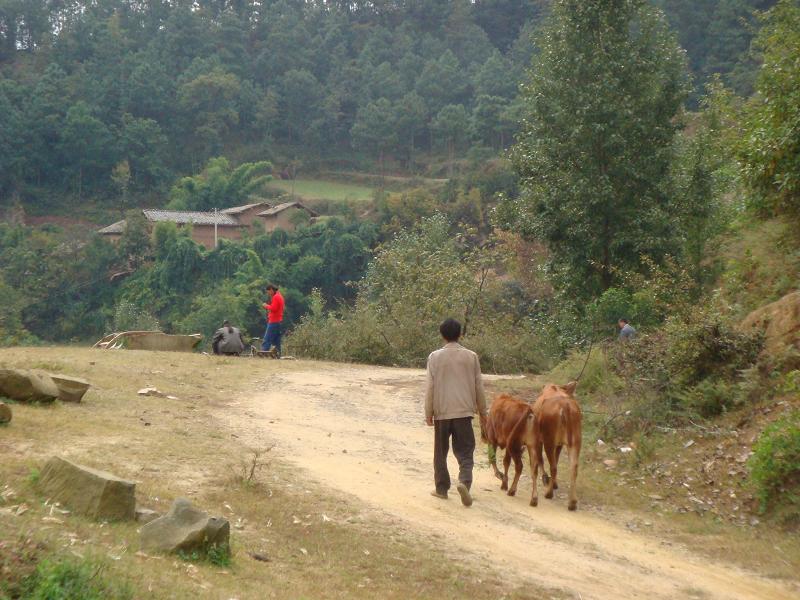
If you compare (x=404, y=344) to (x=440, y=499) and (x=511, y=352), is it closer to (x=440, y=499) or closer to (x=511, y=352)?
(x=511, y=352)

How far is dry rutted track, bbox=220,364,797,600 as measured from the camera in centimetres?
762

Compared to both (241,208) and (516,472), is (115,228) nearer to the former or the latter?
(241,208)

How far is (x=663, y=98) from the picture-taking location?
2198cm

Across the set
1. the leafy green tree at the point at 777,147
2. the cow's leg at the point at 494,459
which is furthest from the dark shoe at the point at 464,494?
the leafy green tree at the point at 777,147

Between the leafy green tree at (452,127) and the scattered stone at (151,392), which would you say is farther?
the leafy green tree at (452,127)

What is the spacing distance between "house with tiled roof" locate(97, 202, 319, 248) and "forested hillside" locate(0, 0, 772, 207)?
35.4 feet

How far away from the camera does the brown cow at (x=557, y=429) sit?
31.3ft

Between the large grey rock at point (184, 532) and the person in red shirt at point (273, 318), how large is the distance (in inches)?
567

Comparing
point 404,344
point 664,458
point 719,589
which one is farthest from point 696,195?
point 719,589

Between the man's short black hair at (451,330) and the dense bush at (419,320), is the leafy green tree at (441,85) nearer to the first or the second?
the dense bush at (419,320)

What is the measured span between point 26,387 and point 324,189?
6575cm

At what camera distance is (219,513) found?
799cm

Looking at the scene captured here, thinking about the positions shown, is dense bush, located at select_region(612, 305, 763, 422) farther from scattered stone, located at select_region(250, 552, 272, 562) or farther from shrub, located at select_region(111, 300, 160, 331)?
shrub, located at select_region(111, 300, 160, 331)

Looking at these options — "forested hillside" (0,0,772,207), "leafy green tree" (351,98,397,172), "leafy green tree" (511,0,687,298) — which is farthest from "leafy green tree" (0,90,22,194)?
"leafy green tree" (511,0,687,298)
